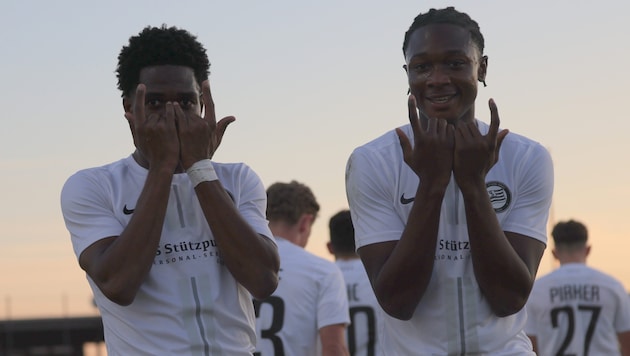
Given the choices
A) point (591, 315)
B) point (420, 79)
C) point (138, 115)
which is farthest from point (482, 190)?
point (591, 315)

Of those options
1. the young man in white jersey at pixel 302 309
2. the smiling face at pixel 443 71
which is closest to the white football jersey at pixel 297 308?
the young man in white jersey at pixel 302 309

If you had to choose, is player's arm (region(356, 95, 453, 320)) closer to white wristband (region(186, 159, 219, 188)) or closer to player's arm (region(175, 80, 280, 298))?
player's arm (region(175, 80, 280, 298))

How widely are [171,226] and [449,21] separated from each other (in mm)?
1386

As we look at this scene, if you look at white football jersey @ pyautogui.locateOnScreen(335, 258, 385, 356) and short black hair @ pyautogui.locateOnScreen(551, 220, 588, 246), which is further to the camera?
short black hair @ pyautogui.locateOnScreen(551, 220, 588, 246)

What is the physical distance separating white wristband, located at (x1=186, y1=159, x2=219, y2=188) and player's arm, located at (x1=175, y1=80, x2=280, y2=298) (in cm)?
1

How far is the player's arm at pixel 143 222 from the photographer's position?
495 centimetres

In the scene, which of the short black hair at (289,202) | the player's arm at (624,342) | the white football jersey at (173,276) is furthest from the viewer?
the player's arm at (624,342)

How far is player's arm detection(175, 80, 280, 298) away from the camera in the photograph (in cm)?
500

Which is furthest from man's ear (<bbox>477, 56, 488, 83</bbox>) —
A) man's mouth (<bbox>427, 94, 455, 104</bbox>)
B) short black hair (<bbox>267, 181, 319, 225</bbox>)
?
short black hair (<bbox>267, 181, 319, 225</bbox>)

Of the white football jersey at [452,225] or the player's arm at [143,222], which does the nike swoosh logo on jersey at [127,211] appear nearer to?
the player's arm at [143,222]

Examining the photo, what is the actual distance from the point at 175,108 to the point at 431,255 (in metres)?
1.14

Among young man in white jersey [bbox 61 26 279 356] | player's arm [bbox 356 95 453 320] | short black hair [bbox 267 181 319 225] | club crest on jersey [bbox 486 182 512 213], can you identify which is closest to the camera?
player's arm [bbox 356 95 453 320]

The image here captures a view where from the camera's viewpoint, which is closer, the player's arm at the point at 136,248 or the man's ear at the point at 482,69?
the player's arm at the point at 136,248

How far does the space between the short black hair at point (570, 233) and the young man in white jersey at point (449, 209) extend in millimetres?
6403
